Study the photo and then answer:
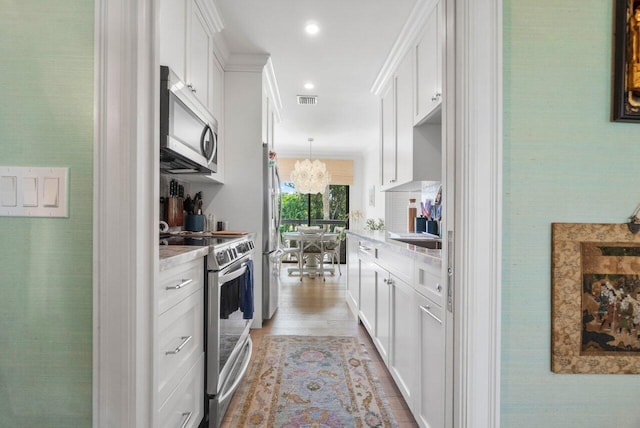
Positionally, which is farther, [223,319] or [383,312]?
[383,312]

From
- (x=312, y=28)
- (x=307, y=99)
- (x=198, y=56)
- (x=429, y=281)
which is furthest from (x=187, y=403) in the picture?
(x=307, y=99)

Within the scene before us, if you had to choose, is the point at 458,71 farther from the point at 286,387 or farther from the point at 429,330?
the point at 286,387

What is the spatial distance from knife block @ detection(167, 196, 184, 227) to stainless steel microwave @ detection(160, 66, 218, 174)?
27 centimetres

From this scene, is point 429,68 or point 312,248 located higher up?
point 429,68

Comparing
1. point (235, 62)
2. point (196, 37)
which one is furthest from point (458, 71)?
point (235, 62)

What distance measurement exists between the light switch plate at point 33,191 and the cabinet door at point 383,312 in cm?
170

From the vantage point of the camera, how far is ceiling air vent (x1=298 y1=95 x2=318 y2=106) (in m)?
4.22

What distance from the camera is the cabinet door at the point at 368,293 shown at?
2635 mm

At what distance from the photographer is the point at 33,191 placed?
779 millimetres

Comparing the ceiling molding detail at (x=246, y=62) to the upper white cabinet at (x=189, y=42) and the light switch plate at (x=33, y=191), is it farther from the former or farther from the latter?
the light switch plate at (x=33, y=191)

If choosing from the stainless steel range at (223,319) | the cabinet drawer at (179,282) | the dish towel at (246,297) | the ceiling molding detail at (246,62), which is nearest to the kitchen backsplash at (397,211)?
the ceiling molding detail at (246,62)

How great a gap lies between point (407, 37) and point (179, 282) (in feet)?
7.97

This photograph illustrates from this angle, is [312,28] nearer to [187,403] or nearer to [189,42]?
[189,42]

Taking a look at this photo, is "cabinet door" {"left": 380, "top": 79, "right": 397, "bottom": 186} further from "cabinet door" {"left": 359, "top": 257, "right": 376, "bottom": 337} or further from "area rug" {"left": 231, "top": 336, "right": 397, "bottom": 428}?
"area rug" {"left": 231, "top": 336, "right": 397, "bottom": 428}
